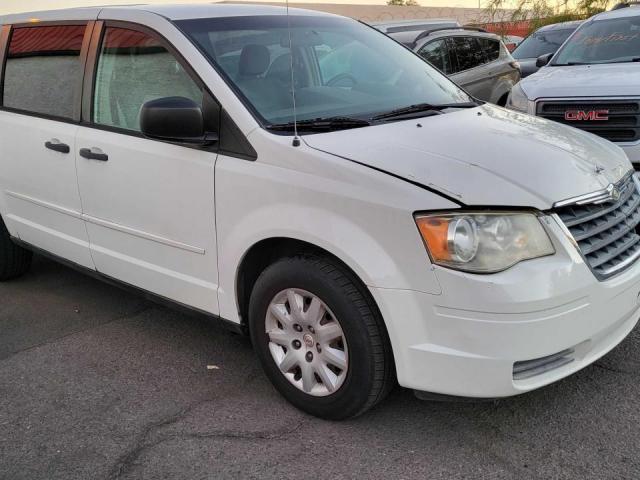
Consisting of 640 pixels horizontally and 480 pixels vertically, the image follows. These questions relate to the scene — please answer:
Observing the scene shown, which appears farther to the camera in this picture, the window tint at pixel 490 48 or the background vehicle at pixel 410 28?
the window tint at pixel 490 48

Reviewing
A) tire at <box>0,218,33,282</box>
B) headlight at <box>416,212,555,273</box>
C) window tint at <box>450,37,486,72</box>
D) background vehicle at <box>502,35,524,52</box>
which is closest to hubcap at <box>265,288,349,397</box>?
headlight at <box>416,212,555,273</box>

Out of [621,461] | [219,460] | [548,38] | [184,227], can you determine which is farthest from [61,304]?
[548,38]

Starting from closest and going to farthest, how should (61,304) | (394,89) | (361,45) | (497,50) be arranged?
(394,89) → (361,45) → (61,304) → (497,50)

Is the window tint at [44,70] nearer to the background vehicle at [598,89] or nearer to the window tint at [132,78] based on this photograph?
the window tint at [132,78]

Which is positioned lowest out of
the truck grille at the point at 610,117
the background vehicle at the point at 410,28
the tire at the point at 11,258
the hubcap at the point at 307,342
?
the tire at the point at 11,258

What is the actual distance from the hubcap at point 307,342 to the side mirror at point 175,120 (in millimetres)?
841

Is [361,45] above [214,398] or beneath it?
above

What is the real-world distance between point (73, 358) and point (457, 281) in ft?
7.82

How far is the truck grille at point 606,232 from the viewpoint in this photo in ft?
9.02

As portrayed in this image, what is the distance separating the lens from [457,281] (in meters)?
2.53

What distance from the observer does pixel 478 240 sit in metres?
2.56

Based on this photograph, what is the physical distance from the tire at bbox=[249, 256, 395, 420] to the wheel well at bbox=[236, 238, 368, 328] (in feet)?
0.17

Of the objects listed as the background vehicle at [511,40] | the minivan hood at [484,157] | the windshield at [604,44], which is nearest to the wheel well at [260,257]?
the minivan hood at [484,157]

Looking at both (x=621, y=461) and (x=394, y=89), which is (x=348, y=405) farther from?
(x=394, y=89)
